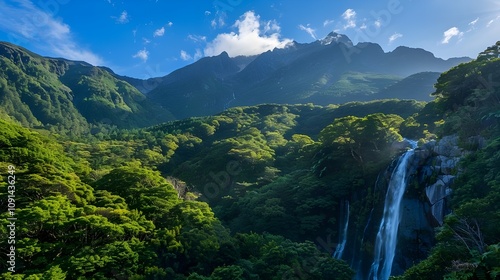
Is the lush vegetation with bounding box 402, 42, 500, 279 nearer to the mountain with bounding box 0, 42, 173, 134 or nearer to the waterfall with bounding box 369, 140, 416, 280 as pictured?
the waterfall with bounding box 369, 140, 416, 280

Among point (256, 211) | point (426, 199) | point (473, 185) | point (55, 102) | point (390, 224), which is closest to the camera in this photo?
point (473, 185)

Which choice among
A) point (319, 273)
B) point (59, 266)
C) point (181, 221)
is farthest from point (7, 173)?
point (319, 273)

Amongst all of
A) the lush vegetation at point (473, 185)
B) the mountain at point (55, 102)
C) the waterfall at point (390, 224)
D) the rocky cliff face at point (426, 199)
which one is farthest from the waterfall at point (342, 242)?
the mountain at point (55, 102)

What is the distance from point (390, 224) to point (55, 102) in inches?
6906

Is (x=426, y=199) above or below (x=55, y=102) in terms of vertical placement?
below

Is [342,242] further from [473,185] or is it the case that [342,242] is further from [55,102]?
[55,102]

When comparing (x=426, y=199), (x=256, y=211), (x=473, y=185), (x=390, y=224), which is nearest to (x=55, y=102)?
(x=256, y=211)

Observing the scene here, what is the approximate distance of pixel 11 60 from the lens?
179 metres

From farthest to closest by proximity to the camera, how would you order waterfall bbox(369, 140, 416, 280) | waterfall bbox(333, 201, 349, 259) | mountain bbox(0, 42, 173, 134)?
mountain bbox(0, 42, 173, 134) → waterfall bbox(333, 201, 349, 259) → waterfall bbox(369, 140, 416, 280)

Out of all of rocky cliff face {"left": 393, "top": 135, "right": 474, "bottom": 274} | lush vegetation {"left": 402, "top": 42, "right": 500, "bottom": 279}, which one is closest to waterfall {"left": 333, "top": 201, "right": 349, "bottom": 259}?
rocky cliff face {"left": 393, "top": 135, "right": 474, "bottom": 274}

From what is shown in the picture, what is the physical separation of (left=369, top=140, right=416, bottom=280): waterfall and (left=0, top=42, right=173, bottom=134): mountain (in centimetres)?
13867

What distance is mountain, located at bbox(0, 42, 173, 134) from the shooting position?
145750mm

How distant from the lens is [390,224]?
27.4 meters

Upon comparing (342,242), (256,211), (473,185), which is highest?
(473,185)
